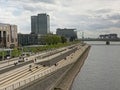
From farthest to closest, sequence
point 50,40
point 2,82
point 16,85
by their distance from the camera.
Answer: point 50,40
point 2,82
point 16,85

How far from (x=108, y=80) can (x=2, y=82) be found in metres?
20.7

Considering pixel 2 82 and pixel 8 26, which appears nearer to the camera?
pixel 2 82

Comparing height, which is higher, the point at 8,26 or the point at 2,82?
the point at 8,26

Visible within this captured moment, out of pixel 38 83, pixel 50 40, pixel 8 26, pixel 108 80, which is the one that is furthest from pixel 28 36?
pixel 38 83

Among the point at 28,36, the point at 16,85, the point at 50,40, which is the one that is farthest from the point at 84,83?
the point at 28,36

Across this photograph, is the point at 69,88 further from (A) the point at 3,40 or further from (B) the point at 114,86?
(A) the point at 3,40

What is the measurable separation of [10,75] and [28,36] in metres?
156

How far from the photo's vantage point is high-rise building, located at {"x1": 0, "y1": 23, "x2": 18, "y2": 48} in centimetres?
11417

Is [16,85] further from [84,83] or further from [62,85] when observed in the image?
[84,83]

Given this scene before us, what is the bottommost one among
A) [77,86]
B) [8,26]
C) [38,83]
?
[77,86]

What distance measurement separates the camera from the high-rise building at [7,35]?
114169mm

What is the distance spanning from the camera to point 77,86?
44.1m

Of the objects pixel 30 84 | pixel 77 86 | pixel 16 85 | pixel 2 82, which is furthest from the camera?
pixel 77 86

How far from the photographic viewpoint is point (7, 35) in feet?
391
